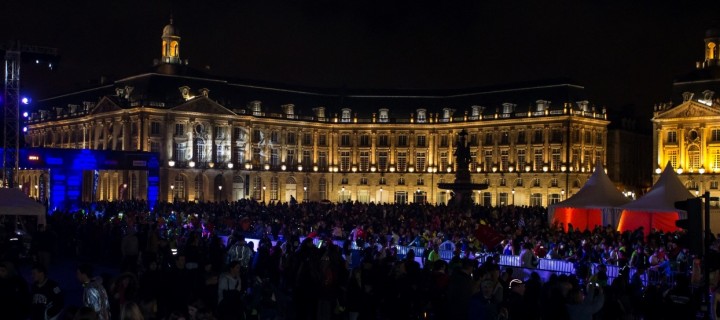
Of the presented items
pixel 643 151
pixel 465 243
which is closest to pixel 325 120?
pixel 643 151

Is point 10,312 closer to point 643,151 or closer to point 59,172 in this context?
point 59,172

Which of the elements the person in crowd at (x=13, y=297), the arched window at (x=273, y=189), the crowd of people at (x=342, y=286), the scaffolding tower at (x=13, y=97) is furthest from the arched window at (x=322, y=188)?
the person in crowd at (x=13, y=297)

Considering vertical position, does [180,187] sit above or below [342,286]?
above

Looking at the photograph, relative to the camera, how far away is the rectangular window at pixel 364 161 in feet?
293

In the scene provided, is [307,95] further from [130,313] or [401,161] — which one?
[130,313]

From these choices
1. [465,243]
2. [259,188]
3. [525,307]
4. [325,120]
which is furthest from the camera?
[325,120]

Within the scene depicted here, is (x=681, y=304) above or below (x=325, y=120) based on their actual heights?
below

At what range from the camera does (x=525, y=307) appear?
11602mm

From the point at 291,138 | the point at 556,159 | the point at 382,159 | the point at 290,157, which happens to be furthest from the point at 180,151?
the point at 556,159

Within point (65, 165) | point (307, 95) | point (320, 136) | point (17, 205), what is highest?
point (307, 95)

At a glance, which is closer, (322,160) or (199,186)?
(199,186)

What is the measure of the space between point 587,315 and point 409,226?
1943cm

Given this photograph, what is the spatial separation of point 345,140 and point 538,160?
67.1ft

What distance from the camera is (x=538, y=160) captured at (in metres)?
82.1
